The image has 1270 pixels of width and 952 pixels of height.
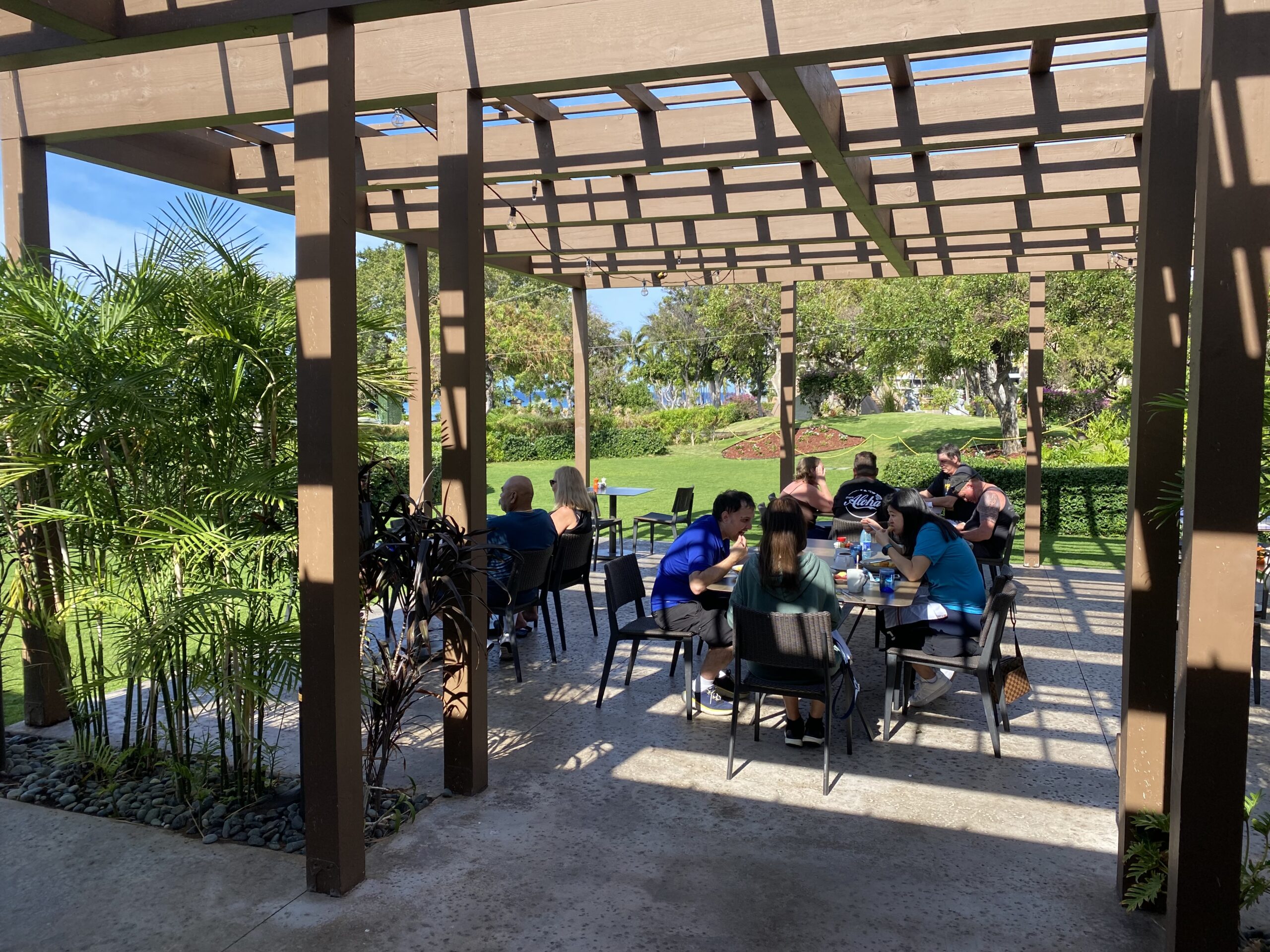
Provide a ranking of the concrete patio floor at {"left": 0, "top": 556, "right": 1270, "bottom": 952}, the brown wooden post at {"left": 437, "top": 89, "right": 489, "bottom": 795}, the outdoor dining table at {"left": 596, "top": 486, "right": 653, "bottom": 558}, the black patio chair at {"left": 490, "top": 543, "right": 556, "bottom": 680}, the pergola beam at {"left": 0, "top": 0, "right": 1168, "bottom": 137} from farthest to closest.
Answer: the outdoor dining table at {"left": 596, "top": 486, "right": 653, "bottom": 558} → the black patio chair at {"left": 490, "top": 543, "right": 556, "bottom": 680} → the brown wooden post at {"left": 437, "top": 89, "right": 489, "bottom": 795} → the pergola beam at {"left": 0, "top": 0, "right": 1168, "bottom": 137} → the concrete patio floor at {"left": 0, "top": 556, "right": 1270, "bottom": 952}

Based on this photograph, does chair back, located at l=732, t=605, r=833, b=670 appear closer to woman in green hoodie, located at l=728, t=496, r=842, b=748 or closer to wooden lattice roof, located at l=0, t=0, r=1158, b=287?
woman in green hoodie, located at l=728, t=496, r=842, b=748

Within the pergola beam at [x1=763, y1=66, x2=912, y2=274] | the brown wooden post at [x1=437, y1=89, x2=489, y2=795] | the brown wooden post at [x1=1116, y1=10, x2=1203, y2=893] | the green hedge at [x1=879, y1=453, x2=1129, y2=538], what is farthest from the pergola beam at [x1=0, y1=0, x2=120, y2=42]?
the green hedge at [x1=879, y1=453, x2=1129, y2=538]

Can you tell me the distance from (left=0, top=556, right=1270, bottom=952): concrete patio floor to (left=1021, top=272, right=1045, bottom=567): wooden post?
495 centimetres

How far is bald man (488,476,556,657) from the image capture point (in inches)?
221

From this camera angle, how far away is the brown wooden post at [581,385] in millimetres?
11031

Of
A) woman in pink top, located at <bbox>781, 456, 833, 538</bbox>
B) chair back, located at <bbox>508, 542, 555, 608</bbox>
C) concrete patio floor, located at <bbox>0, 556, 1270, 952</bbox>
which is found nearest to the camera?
concrete patio floor, located at <bbox>0, 556, 1270, 952</bbox>

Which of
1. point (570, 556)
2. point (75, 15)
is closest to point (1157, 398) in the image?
point (75, 15)

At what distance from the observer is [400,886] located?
310 centimetres

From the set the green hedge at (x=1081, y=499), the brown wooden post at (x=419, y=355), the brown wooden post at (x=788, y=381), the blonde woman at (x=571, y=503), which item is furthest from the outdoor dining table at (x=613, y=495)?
the green hedge at (x=1081, y=499)

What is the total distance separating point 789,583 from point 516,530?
2.12 meters

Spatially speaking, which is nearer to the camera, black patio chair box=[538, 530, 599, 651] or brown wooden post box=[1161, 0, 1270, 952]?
brown wooden post box=[1161, 0, 1270, 952]

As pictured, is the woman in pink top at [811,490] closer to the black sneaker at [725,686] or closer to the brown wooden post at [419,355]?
the black sneaker at [725,686]

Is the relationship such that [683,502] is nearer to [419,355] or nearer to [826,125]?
[419,355]

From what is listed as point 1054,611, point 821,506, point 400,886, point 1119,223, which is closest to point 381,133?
point 821,506
